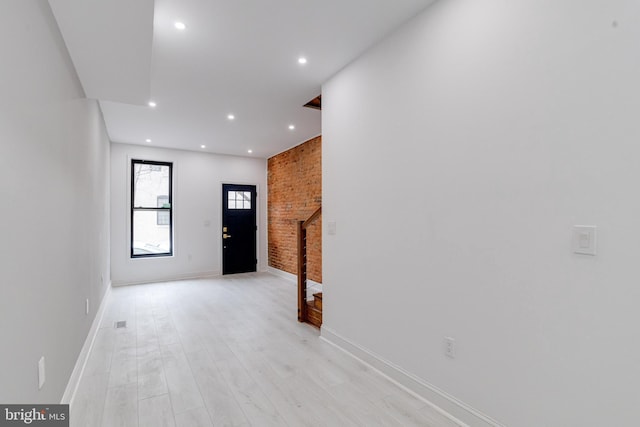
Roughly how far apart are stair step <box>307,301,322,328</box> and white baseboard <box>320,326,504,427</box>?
2.02ft

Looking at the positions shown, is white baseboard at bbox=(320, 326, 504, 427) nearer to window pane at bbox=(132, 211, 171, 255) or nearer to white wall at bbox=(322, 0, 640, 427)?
white wall at bbox=(322, 0, 640, 427)

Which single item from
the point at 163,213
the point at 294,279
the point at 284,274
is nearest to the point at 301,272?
the point at 294,279

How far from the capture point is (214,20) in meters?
2.41

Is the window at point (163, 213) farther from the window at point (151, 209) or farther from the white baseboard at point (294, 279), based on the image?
the white baseboard at point (294, 279)

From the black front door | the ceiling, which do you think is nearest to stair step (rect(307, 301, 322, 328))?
the ceiling

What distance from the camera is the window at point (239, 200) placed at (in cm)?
736

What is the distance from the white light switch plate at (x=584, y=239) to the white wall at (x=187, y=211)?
6.69 metres

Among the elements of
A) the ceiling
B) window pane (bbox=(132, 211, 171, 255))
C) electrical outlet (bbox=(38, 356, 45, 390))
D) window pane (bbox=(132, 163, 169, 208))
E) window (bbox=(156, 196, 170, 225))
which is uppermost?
the ceiling

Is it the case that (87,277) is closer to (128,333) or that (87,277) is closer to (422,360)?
(128,333)

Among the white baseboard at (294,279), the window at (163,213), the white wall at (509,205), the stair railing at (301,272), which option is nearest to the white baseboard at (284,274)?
the white baseboard at (294,279)

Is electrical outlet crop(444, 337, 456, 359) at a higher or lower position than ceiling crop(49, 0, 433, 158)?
lower

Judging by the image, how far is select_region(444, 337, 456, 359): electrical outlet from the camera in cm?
206

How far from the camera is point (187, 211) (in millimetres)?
6789

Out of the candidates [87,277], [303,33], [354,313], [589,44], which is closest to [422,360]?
[354,313]
